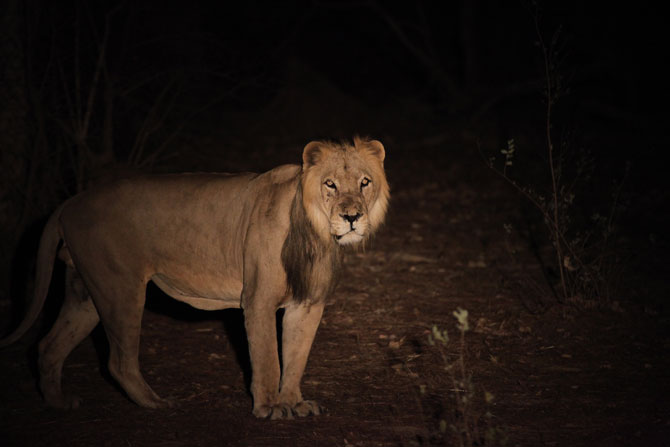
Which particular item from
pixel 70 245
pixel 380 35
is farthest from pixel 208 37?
pixel 380 35

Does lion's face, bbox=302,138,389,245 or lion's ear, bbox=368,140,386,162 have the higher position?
lion's ear, bbox=368,140,386,162

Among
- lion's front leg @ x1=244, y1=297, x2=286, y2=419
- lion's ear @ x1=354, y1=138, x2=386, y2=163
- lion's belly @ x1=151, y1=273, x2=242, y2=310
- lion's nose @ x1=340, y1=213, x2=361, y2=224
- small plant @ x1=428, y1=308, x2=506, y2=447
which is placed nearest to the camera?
small plant @ x1=428, y1=308, x2=506, y2=447

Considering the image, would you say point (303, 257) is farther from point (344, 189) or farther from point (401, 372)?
point (401, 372)

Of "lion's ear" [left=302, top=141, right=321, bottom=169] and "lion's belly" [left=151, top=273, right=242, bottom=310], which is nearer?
"lion's ear" [left=302, top=141, right=321, bottom=169]

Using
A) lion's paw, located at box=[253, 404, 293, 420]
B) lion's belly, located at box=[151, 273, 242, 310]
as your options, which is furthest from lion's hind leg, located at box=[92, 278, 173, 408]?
lion's paw, located at box=[253, 404, 293, 420]

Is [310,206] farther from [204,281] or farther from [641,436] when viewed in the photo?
[641,436]

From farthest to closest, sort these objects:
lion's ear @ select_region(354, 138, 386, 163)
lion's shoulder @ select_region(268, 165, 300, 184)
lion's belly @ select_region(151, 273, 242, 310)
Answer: lion's belly @ select_region(151, 273, 242, 310)
lion's shoulder @ select_region(268, 165, 300, 184)
lion's ear @ select_region(354, 138, 386, 163)

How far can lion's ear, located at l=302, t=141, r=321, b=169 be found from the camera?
14.5 ft

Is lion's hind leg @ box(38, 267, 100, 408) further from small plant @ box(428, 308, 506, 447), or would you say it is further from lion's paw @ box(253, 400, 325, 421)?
small plant @ box(428, 308, 506, 447)

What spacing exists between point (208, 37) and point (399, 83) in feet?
46.1

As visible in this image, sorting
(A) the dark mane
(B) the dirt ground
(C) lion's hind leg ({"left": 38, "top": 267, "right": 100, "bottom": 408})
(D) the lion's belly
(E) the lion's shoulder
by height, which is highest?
(E) the lion's shoulder

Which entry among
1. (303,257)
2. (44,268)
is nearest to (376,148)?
(303,257)

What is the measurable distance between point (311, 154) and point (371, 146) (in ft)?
1.27

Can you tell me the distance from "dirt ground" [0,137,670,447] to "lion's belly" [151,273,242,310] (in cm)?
56
